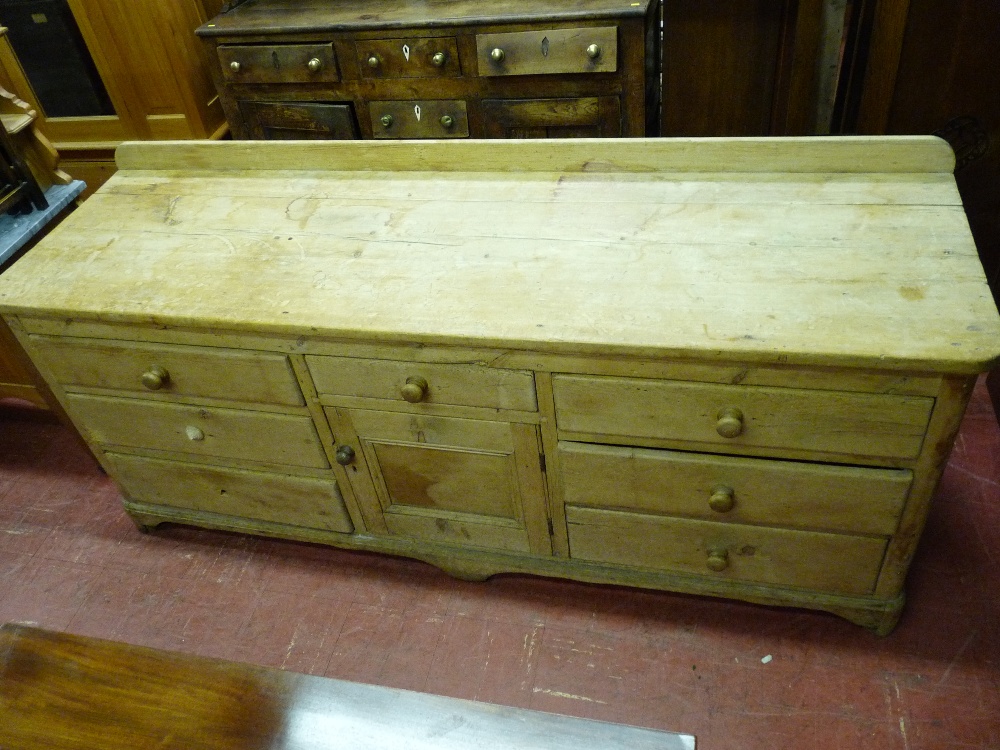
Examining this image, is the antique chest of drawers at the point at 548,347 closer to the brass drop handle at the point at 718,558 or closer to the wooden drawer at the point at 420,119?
the brass drop handle at the point at 718,558

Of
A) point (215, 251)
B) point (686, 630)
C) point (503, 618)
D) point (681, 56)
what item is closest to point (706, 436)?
point (686, 630)

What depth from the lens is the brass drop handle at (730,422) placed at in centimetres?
125

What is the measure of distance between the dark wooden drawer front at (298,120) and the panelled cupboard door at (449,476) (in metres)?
1.43

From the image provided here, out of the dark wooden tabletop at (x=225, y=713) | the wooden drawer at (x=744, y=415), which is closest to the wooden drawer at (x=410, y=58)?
the wooden drawer at (x=744, y=415)

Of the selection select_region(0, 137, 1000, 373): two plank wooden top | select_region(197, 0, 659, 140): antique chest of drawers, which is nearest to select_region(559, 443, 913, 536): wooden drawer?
select_region(0, 137, 1000, 373): two plank wooden top

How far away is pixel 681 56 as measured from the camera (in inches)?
101

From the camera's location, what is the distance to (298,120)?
265 cm

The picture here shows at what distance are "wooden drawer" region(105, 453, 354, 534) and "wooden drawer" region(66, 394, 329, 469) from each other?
61mm

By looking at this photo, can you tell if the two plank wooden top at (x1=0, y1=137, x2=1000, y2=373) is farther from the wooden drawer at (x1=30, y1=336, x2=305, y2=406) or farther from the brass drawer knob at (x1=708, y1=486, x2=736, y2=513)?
the brass drawer knob at (x1=708, y1=486, x2=736, y2=513)

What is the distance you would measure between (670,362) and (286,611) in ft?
3.58

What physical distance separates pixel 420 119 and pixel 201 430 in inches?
53.7

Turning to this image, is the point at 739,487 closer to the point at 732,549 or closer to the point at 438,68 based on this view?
the point at 732,549

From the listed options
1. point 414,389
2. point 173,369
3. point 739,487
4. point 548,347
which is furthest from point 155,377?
point 739,487

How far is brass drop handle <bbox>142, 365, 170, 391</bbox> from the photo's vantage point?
152 centimetres
